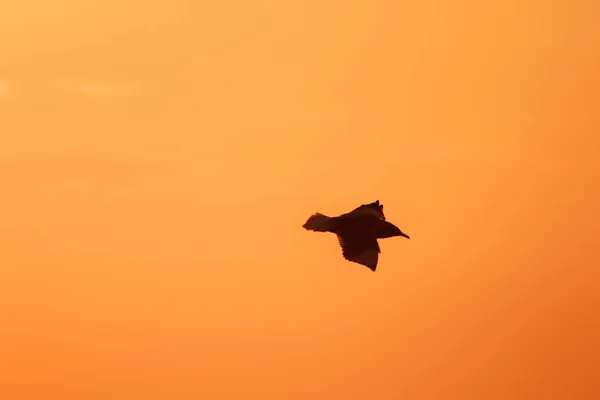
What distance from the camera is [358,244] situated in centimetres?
95

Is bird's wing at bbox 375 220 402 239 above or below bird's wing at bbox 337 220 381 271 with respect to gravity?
above

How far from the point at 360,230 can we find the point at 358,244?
0.02m

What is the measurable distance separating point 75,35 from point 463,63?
644 millimetres

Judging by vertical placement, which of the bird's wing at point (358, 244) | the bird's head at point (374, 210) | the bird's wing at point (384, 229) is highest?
the bird's head at point (374, 210)

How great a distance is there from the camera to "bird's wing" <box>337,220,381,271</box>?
36.9 inches

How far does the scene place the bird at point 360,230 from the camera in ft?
3.09

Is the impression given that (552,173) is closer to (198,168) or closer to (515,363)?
(515,363)

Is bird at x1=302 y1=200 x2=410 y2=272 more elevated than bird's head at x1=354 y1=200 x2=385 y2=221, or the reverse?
bird's head at x1=354 y1=200 x2=385 y2=221

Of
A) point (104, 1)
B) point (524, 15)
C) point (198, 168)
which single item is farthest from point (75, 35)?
point (524, 15)

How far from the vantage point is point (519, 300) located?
1208 mm

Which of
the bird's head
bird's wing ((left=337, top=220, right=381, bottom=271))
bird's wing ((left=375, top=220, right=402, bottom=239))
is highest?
the bird's head

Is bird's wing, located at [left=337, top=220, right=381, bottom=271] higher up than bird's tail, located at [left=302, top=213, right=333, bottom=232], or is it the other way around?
bird's tail, located at [left=302, top=213, right=333, bottom=232]

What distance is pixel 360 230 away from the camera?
96 cm

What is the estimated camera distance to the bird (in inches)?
37.1
